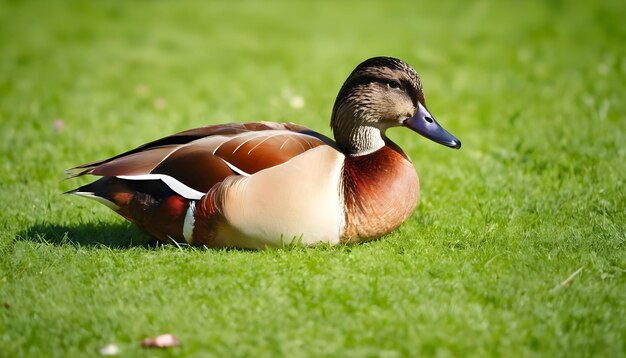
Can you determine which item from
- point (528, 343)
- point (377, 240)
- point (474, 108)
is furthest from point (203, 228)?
point (474, 108)

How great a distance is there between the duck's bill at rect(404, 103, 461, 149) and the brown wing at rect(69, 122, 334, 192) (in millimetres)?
493

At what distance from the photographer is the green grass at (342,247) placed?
2959 mm

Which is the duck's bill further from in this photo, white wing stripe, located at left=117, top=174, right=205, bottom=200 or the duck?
white wing stripe, located at left=117, top=174, right=205, bottom=200

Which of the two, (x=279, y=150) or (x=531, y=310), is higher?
(x=279, y=150)

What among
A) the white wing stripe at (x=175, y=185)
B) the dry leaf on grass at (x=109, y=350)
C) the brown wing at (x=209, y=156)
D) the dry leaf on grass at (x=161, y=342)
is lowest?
the dry leaf on grass at (x=109, y=350)

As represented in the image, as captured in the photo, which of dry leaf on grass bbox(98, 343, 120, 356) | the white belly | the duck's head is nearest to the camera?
dry leaf on grass bbox(98, 343, 120, 356)

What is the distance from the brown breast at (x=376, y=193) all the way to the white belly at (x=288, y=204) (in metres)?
0.06

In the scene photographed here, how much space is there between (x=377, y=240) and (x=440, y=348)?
119 centimetres

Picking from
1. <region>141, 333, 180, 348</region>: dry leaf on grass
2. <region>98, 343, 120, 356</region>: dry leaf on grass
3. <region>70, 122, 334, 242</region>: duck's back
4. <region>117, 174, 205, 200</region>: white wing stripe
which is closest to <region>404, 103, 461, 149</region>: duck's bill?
<region>70, 122, 334, 242</region>: duck's back

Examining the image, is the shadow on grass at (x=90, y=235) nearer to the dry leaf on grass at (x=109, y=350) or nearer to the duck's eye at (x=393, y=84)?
the dry leaf on grass at (x=109, y=350)

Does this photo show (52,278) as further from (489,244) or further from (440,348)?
(489,244)

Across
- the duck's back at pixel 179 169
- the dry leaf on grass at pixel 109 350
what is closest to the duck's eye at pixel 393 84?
the duck's back at pixel 179 169

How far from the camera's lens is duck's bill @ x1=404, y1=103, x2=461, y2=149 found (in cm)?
381

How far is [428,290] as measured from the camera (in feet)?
10.6
